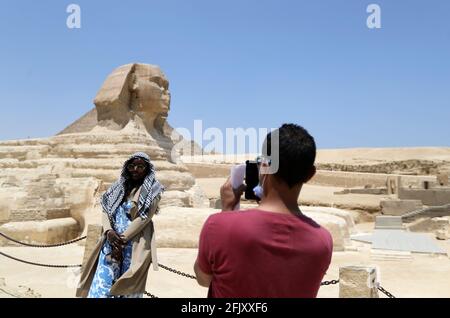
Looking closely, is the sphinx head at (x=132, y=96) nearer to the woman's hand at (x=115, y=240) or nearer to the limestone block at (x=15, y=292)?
the limestone block at (x=15, y=292)

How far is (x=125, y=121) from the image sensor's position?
1330 centimetres

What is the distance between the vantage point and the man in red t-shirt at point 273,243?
161 centimetres

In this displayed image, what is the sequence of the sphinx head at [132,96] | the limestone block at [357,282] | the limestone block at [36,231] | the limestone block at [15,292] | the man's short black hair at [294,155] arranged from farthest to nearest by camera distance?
the sphinx head at [132,96] → the limestone block at [36,231] → the limestone block at [15,292] → the limestone block at [357,282] → the man's short black hair at [294,155]

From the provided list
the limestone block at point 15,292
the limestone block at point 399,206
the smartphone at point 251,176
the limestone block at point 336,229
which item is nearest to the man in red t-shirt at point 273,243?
the smartphone at point 251,176

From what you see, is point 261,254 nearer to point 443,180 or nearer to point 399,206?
point 399,206

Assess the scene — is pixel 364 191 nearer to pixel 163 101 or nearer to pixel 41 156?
pixel 163 101

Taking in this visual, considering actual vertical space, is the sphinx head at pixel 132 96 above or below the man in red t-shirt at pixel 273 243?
above

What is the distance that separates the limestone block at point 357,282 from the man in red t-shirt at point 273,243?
2544 millimetres

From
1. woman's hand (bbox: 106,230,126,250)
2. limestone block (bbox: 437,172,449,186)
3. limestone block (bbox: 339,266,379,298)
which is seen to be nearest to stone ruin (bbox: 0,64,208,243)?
woman's hand (bbox: 106,230,126,250)

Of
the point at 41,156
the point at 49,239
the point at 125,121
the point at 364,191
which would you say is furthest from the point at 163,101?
the point at 364,191

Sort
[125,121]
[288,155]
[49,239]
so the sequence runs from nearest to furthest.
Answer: [288,155], [49,239], [125,121]

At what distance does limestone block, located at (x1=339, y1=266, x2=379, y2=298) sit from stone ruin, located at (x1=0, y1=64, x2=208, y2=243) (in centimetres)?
759
